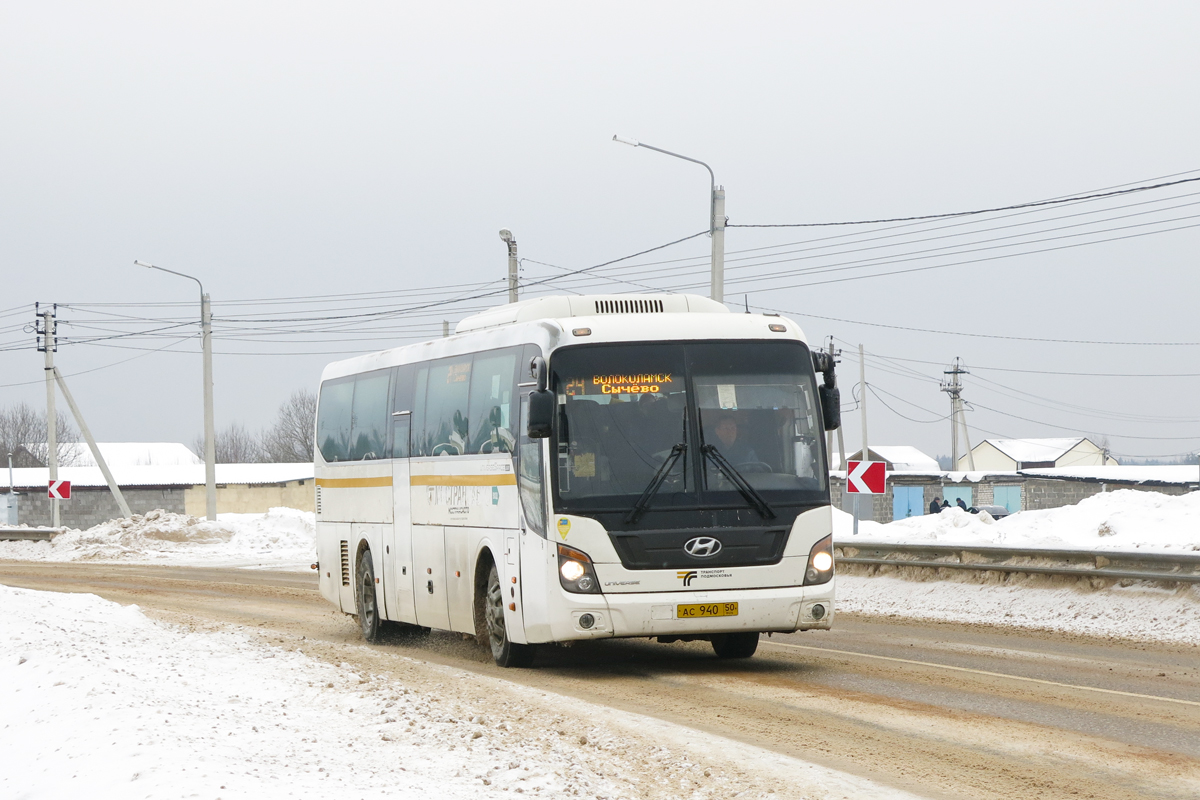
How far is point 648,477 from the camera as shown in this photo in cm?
1236

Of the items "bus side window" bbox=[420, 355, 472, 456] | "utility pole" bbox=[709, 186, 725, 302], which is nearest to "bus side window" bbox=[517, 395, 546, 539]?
"bus side window" bbox=[420, 355, 472, 456]

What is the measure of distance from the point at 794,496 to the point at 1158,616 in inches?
256

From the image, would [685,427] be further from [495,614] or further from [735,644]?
[495,614]

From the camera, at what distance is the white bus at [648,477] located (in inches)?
483

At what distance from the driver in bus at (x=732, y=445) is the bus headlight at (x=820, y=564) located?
0.92m

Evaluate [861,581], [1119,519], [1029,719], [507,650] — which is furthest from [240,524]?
[1029,719]

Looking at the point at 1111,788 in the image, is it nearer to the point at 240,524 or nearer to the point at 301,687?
the point at 301,687

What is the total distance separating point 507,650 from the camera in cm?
Result: 1347

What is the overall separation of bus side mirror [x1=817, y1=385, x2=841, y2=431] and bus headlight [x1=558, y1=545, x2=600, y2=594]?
246 centimetres

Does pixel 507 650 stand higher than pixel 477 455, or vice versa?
pixel 477 455

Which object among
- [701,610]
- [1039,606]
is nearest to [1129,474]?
[1039,606]

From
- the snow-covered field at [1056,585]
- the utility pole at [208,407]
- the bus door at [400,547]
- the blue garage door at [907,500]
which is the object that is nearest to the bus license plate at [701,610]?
the bus door at [400,547]

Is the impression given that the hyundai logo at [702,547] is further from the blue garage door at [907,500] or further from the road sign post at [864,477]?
the blue garage door at [907,500]

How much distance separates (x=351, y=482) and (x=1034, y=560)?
356 inches
